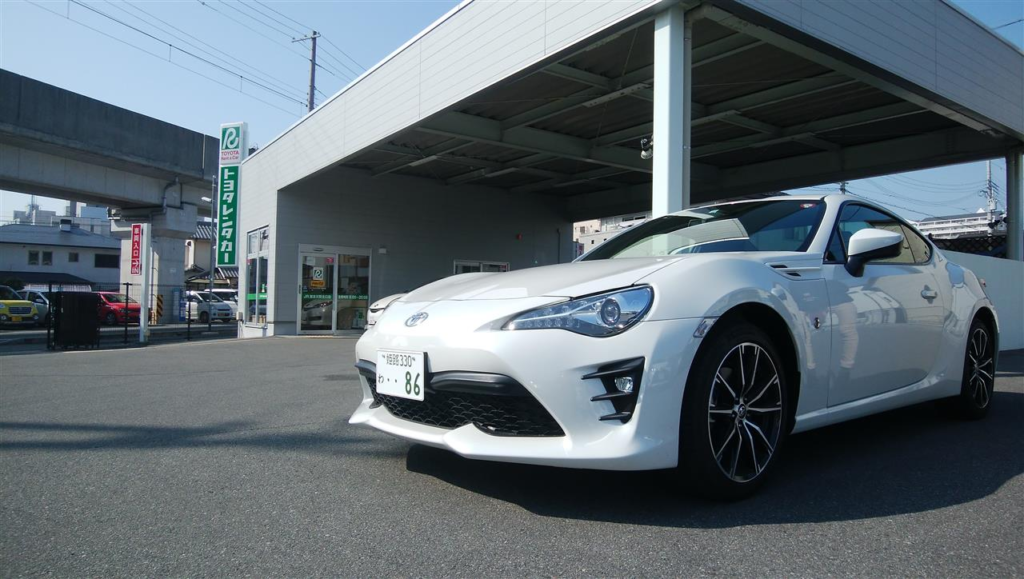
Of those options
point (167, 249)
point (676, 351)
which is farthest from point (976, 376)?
point (167, 249)

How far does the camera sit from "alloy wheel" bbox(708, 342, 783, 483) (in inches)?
105

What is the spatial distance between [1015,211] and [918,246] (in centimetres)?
1089

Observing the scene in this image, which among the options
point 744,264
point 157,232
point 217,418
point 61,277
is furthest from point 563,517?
point 61,277

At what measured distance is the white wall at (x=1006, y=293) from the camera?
9.62 m

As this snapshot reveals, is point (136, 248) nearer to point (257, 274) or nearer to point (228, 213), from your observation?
point (228, 213)

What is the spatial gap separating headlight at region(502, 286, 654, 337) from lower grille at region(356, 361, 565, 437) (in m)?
0.26

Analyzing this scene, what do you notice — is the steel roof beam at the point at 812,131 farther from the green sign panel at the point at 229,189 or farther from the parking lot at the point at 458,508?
the green sign panel at the point at 229,189

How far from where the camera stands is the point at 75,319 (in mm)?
14055

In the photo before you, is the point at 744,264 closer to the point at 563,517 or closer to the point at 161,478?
the point at 563,517

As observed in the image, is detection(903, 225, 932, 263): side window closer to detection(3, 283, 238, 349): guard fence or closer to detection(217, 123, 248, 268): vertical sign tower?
detection(3, 283, 238, 349): guard fence

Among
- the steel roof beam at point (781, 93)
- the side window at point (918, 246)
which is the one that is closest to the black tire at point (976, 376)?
the side window at point (918, 246)

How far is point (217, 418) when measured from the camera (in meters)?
4.81

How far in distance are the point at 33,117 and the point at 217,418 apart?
69.6 feet

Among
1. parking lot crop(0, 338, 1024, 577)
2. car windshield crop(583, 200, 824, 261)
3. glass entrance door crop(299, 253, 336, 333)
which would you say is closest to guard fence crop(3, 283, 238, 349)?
glass entrance door crop(299, 253, 336, 333)
